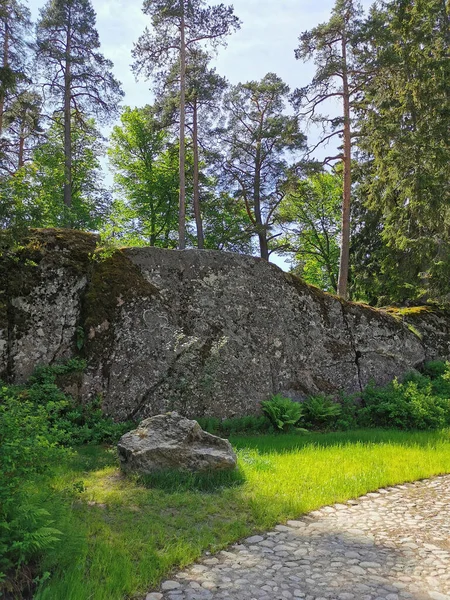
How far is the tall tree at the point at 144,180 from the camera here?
21938 millimetres

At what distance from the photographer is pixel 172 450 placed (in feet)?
16.9

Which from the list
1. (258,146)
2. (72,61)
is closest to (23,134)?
(72,61)

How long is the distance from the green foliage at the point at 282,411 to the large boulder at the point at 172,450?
2.87 metres

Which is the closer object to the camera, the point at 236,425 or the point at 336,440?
the point at 336,440

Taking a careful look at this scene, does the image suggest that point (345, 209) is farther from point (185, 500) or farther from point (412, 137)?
point (185, 500)

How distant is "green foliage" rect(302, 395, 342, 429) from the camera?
29.1 ft

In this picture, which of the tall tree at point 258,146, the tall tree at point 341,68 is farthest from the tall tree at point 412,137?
the tall tree at point 258,146

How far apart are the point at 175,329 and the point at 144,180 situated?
1574 centimetres

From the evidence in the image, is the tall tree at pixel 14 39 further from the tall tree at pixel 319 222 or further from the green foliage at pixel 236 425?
the tall tree at pixel 319 222

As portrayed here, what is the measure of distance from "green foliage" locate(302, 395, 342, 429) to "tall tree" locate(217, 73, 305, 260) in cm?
1443

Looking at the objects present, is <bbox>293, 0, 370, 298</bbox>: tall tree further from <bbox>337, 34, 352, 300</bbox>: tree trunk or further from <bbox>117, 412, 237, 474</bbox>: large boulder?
<bbox>117, 412, 237, 474</bbox>: large boulder

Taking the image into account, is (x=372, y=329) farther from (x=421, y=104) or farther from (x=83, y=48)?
(x=83, y=48)

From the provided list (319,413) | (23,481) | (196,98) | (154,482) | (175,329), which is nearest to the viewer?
(23,481)

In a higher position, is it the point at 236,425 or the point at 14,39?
the point at 14,39
